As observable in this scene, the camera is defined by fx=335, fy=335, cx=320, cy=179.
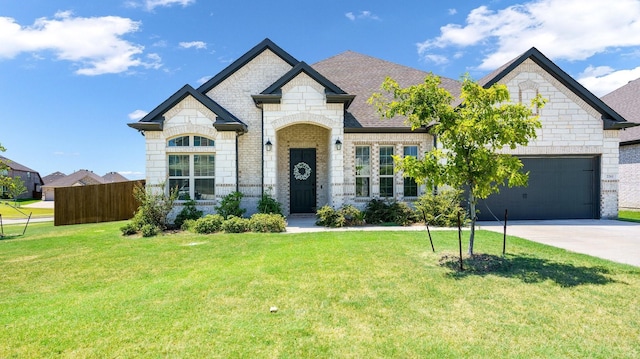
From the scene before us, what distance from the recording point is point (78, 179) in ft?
170

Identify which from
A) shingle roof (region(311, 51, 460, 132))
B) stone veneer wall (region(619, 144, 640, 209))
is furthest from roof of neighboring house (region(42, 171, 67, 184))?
stone veneer wall (region(619, 144, 640, 209))

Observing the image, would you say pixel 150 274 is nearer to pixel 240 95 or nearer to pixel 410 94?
pixel 410 94

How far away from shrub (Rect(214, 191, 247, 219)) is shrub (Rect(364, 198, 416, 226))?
15.3 feet

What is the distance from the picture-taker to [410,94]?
22.3 ft

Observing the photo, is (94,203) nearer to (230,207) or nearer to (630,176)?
(230,207)

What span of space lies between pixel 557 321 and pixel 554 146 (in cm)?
1134

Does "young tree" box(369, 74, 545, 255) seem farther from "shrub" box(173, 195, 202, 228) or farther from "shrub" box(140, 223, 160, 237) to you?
"shrub" box(173, 195, 202, 228)

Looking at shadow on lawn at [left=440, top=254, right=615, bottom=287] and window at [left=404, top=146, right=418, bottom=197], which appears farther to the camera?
window at [left=404, top=146, right=418, bottom=197]

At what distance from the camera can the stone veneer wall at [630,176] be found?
17.0 m

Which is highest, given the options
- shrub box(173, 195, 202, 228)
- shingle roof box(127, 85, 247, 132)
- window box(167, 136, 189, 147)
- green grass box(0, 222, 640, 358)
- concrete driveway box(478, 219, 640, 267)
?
shingle roof box(127, 85, 247, 132)

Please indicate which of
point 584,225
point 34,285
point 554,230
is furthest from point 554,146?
point 34,285

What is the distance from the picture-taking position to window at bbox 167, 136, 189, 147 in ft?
40.9

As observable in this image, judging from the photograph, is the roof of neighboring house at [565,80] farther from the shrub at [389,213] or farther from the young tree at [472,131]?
the young tree at [472,131]

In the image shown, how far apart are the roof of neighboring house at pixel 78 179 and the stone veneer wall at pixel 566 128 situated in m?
57.4
